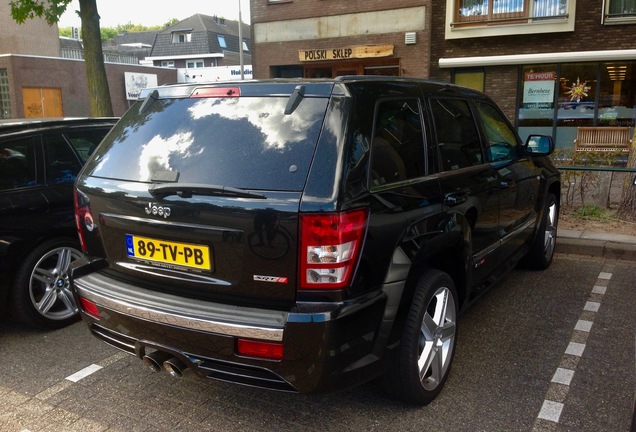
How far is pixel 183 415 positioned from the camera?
317 cm

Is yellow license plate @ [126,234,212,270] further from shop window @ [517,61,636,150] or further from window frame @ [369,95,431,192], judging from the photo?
shop window @ [517,61,636,150]

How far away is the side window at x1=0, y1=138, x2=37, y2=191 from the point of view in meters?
4.24

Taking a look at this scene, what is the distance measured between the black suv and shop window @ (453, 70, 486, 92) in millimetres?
14312

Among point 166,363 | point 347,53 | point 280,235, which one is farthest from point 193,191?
point 347,53

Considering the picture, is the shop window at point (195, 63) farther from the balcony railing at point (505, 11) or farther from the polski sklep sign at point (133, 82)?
the balcony railing at point (505, 11)

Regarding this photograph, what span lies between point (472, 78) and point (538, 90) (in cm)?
193

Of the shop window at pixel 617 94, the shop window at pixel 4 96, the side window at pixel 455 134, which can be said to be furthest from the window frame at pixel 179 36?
the side window at pixel 455 134

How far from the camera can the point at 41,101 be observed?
3086 cm

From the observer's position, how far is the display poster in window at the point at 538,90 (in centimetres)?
1602

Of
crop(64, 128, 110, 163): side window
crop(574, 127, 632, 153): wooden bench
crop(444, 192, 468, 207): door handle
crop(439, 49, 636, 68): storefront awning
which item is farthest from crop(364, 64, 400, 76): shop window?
crop(444, 192, 468, 207): door handle

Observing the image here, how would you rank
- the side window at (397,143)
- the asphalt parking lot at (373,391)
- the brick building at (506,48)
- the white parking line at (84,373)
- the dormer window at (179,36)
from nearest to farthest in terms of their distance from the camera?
the side window at (397,143) → the asphalt parking lot at (373,391) → the white parking line at (84,373) → the brick building at (506,48) → the dormer window at (179,36)

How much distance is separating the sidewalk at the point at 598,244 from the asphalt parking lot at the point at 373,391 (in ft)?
6.29

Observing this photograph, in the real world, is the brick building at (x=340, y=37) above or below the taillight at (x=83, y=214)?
above

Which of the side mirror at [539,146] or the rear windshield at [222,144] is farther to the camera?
the side mirror at [539,146]
